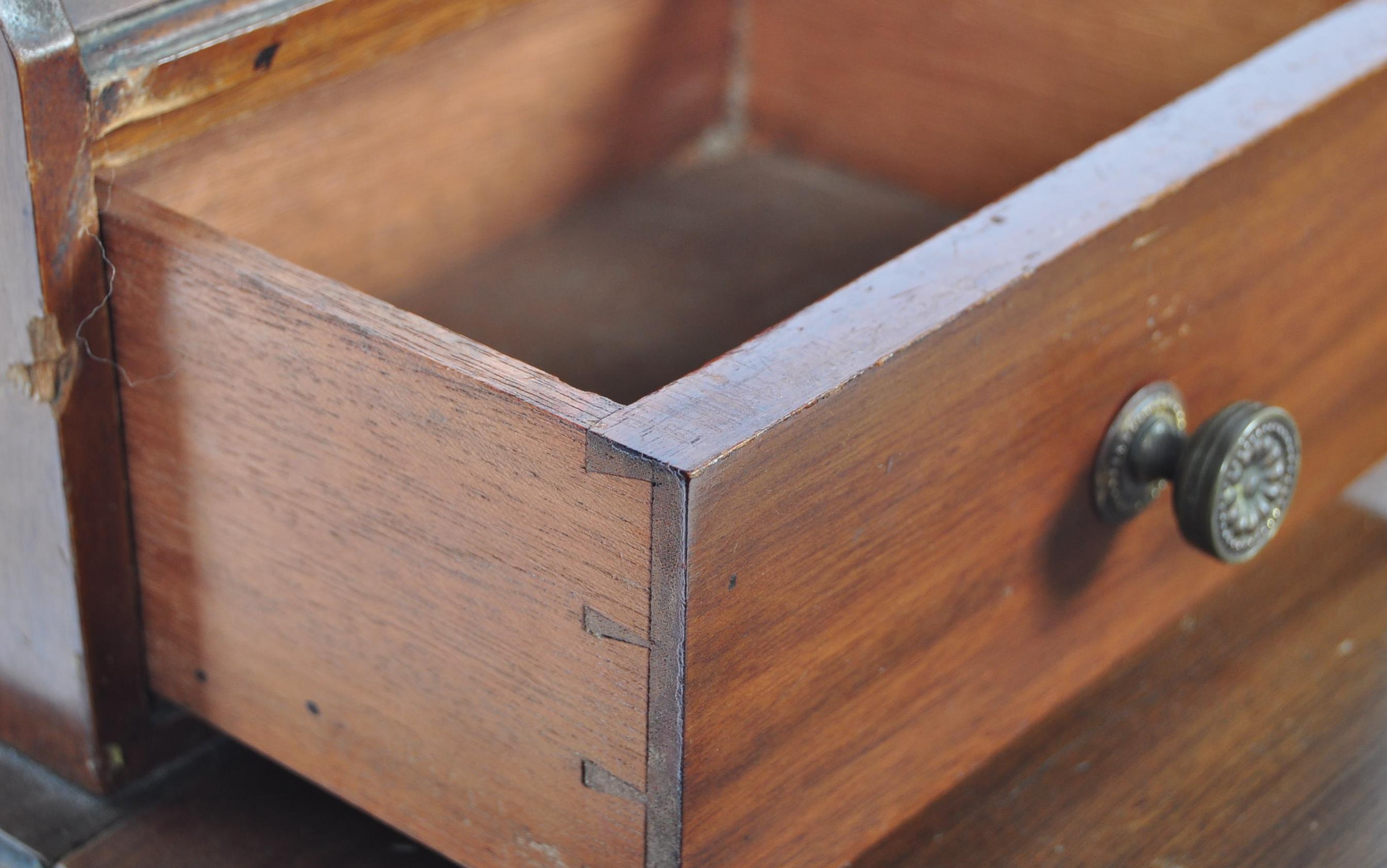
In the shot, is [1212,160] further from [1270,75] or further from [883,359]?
[883,359]

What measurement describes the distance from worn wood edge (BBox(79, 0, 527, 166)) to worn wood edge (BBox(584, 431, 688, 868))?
30cm

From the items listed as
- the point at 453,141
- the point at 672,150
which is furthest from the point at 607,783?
the point at 672,150

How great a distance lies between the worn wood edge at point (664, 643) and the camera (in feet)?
1.89

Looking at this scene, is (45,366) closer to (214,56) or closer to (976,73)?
(214,56)

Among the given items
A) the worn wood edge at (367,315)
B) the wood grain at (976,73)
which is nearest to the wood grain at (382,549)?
the worn wood edge at (367,315)

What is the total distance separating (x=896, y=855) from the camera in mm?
797

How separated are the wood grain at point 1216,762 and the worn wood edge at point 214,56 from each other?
48 centimetres

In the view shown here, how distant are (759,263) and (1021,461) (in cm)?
46

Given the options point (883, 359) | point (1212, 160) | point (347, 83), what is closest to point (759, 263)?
point (347, 83)

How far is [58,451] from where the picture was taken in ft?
2.52

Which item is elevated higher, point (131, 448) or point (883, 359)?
point (883, 359)

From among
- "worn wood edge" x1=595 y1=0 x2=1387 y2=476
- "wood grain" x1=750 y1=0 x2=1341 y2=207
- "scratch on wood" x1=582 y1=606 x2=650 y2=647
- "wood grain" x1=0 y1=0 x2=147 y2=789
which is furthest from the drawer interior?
"scratch on wood" x1=582 y1=606 x2=650 y2=647

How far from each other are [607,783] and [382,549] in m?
0.14

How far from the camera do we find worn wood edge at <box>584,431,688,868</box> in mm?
577
